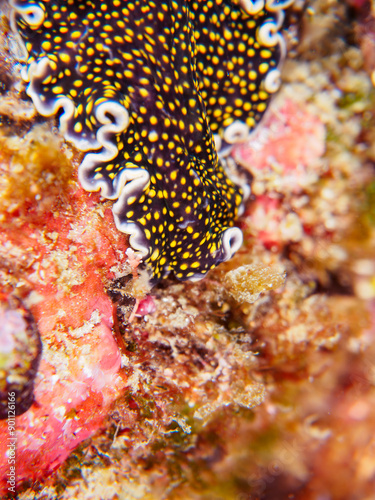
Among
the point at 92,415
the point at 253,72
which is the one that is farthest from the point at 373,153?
the point at 92,415

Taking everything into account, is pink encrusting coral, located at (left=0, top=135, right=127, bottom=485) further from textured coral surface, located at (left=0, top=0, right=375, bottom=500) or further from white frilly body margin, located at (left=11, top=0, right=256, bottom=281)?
white frilly body margin, located at (left=11, top=0, right=256, bottom=281)

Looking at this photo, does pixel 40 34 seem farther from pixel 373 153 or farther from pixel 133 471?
pixel 133 471

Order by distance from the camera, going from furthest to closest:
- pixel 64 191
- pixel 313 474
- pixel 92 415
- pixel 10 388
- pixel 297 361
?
pixel 313 474 → pixel 297 361 → pixel 92 415 → pixel 64 191 → pixel 10 388

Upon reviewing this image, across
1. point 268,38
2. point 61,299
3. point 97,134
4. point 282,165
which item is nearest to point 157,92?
point 97,134

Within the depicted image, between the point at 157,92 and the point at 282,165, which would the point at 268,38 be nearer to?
the point at 282,165

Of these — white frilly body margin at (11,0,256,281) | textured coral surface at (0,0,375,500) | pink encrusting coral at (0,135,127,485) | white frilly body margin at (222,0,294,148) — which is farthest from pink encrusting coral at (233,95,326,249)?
pink encrusting coral at (0,135,127,485)
